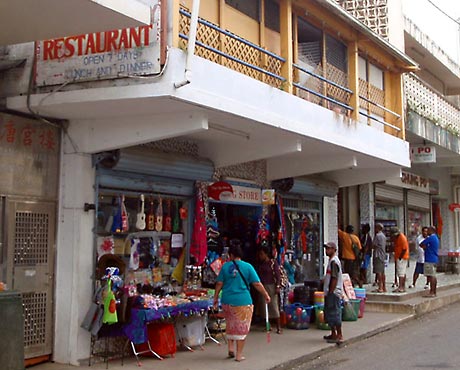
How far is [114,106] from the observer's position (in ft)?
23.4

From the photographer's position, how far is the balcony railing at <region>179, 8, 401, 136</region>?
803 cm

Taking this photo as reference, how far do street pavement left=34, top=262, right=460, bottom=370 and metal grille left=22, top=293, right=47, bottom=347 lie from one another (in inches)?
13.4

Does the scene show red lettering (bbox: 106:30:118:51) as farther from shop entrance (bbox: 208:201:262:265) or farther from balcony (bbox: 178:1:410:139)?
shop entrance (bbox: 208:201:262:265)

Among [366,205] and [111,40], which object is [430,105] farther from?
[111,40]

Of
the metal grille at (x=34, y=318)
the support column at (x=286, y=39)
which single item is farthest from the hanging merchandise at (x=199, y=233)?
the metal grille at (x=34, y=318)

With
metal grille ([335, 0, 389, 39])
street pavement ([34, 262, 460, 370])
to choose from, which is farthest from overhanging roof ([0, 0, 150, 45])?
metal grille ([335, 0, 389, 39])

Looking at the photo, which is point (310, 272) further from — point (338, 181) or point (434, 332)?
point (434, 332)

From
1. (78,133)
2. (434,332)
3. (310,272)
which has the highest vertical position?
(78,133)

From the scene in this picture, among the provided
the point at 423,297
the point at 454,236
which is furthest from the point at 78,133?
the point at 454,236

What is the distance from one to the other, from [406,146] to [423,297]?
373 centimetres

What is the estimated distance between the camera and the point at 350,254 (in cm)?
1421

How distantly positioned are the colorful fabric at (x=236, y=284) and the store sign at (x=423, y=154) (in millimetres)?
11374

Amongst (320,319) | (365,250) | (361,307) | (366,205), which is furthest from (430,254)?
(320,319)

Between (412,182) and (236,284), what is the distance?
1281 centimetres
